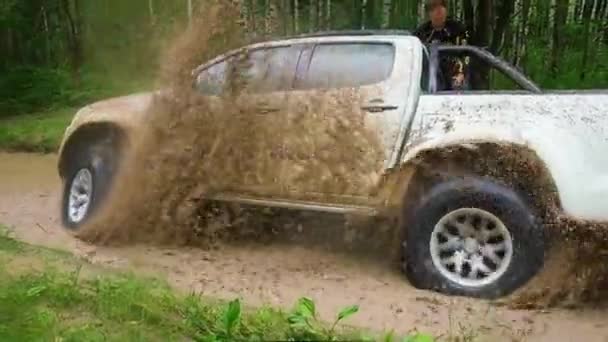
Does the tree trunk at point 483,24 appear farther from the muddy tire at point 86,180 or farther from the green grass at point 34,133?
the green grass at point 34,133

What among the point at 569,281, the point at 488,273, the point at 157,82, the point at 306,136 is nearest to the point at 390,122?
the point at 306,136

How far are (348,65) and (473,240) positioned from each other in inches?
61.1

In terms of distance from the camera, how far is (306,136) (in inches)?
243

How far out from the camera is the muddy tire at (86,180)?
694 cm

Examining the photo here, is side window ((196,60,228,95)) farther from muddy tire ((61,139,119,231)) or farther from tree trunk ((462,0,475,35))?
tree trunk ((462,0,475,35))

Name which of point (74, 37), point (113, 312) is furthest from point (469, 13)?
point (74, 37)

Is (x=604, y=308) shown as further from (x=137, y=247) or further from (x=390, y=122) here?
(x=137, y=247)

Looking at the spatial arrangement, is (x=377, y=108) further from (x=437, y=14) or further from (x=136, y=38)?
→ (x=136, y=38)

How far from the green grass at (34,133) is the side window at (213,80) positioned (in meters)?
6.53

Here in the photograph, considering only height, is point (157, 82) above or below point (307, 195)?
above

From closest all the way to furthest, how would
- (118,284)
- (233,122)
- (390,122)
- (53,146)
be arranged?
(118,284), (390,122), (233,122), (53,146)

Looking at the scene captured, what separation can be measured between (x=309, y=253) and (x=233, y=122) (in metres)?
1.16

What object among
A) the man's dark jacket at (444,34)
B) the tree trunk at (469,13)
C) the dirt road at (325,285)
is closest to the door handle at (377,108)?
the dirt road at (325,285)

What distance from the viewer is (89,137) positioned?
23.4 ft
